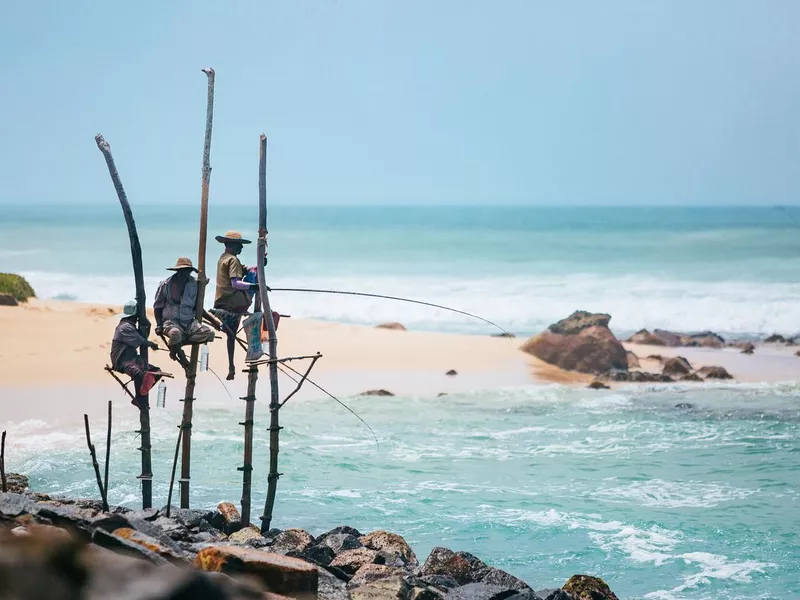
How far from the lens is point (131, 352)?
949 cm

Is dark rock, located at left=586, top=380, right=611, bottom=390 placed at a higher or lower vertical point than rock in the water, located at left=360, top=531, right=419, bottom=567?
higher

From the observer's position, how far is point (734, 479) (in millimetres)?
13547

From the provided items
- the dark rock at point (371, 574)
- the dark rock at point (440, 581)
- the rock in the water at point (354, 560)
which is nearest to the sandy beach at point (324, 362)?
the rock in the water at point (354, 560)

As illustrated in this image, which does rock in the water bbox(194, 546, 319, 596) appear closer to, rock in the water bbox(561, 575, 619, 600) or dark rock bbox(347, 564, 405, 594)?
dark rock bbox(347, 564, 405, 594)

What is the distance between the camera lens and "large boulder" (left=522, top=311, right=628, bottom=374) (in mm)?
21000

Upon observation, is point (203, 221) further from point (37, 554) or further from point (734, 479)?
point (734, 479)

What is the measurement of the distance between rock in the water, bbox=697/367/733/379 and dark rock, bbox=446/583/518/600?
1241 cm

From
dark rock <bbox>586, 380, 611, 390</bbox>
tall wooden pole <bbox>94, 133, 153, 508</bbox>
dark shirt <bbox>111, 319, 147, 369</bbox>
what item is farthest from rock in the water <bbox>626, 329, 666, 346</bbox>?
dark shirt <bbox>111, 319, 147, 369</bbox>

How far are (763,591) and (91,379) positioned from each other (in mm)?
11525

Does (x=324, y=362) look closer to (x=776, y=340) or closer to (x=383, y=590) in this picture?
(x=776, y=340)

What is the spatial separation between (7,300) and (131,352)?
15.7 metres

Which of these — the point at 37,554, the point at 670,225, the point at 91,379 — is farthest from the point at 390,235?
the point at 37,554

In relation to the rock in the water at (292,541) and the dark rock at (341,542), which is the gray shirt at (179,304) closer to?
the rock in the water at (292,541)

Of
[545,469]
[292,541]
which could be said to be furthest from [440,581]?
[545,469]
